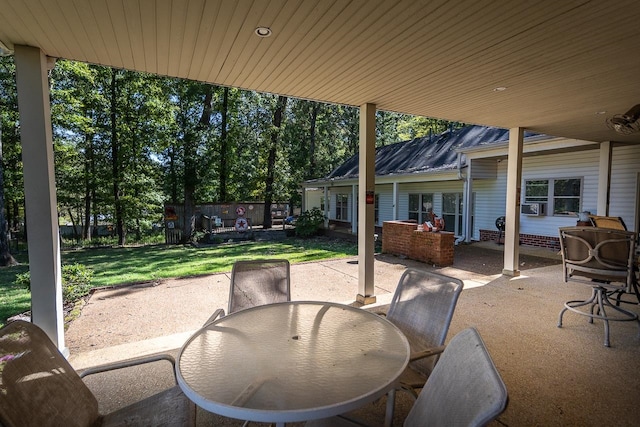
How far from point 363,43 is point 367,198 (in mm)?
2279

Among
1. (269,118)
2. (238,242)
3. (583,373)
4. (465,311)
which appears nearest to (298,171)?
(269,118)

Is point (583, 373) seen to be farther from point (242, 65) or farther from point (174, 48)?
point (174, 48)

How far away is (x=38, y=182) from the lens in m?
2.80

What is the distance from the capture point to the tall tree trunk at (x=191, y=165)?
512 inches

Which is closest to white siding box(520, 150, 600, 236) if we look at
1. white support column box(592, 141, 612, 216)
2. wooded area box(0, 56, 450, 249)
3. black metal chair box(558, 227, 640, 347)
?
white support column box(592, 141, 612, 216)

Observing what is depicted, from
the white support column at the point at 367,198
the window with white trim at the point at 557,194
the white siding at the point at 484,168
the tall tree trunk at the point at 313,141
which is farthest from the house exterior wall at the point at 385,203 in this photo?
the white support column at the point at 367,198

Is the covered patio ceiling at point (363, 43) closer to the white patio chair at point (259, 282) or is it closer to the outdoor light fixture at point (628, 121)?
the outdoor light fixture at point (628, 121)

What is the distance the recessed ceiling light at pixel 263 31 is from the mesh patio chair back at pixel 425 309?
2.29 m

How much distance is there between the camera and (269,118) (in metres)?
19.3

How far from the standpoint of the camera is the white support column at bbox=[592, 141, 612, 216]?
7452mm

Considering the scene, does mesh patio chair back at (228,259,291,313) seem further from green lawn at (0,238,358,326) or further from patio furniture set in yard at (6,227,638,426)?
green lawn at (0,238,358,326)

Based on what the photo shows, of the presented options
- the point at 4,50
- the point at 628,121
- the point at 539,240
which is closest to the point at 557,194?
the point at 539,240

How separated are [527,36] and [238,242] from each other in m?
11.9

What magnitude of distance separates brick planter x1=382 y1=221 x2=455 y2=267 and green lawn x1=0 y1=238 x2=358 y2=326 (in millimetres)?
1292
